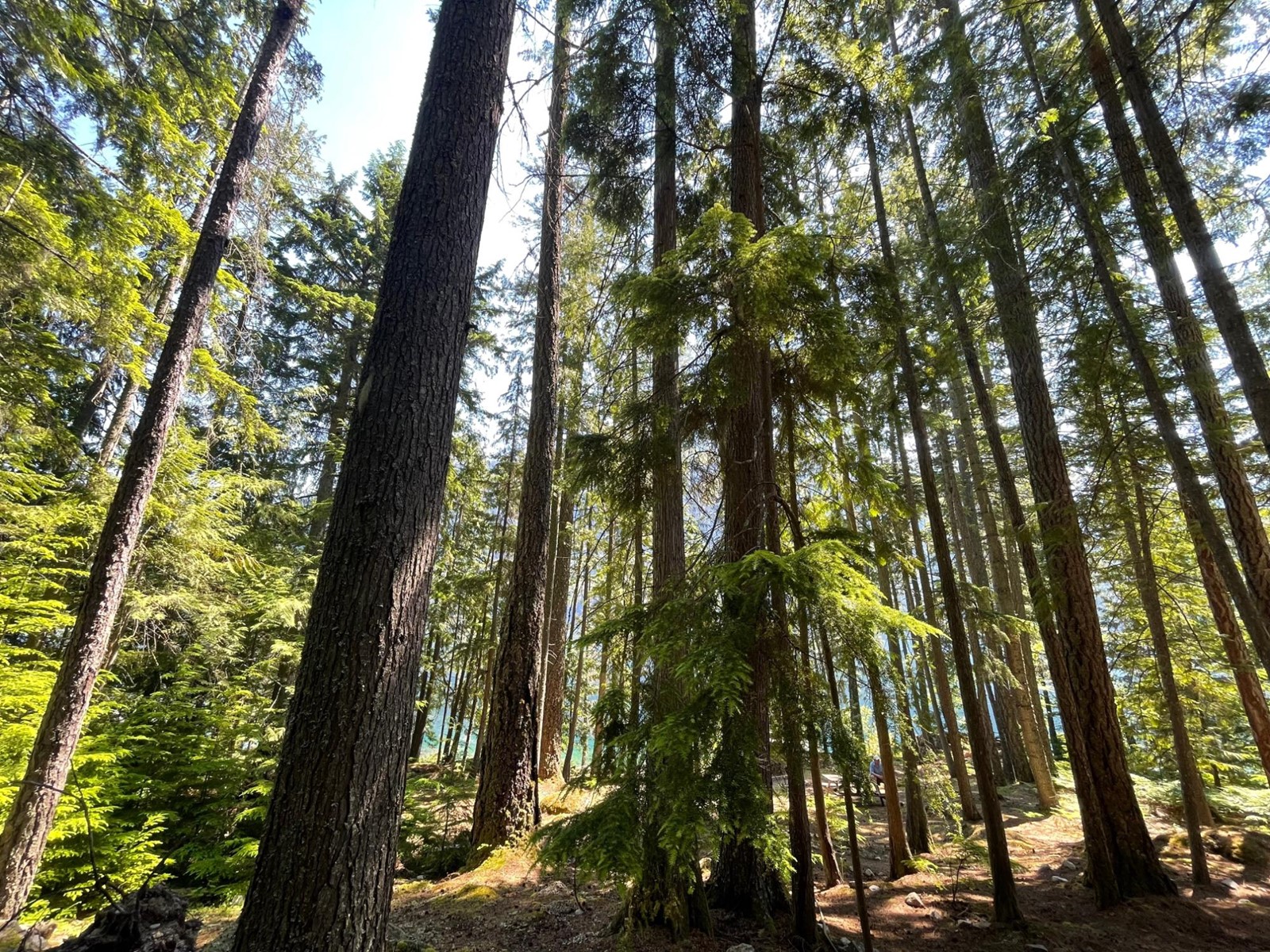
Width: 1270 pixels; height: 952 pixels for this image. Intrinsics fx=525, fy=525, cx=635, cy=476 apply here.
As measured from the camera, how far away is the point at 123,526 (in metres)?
5.64

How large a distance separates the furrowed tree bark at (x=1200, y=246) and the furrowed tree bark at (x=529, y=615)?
4447 mm

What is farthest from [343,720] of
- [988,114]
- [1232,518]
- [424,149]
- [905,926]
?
[988,114]

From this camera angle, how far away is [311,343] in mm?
15555

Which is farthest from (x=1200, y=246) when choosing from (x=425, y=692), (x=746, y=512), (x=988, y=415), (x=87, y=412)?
(x=425, y=692)

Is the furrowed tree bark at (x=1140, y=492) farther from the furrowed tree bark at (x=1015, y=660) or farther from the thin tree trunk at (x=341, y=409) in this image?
the thin tree trunk at (x=341, y=409)

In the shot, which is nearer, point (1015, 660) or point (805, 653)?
point (805, 653)

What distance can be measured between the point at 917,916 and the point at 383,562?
5.88m

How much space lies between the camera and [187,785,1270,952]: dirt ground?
13.4 feet

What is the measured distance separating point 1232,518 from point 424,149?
5.93m

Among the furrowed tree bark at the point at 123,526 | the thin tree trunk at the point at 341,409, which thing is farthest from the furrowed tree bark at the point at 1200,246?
the thin tree trunk at the point at 341,409

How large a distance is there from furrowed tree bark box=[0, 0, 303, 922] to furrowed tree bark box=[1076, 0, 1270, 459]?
835 centimetres

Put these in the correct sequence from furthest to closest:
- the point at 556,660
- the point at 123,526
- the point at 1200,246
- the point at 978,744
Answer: the point at 556,660
the point at 123,526
the point at 978,744
the point at 1200,246

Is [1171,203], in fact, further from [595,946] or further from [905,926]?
[595,946]

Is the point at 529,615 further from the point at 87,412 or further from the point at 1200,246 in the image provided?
the point at 87,412
